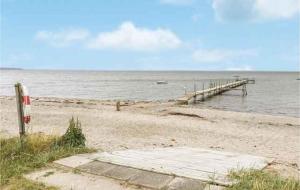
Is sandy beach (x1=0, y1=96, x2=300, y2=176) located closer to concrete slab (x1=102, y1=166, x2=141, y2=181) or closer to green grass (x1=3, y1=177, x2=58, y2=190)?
concrete slab (x1=102, y1=166, x2=141, y2=181)

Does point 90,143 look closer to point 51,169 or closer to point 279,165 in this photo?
point 51,169

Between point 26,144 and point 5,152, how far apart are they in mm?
472

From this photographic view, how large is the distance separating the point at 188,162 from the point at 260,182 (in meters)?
1.85

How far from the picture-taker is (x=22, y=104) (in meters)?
8.53

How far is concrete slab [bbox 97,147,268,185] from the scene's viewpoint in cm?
665

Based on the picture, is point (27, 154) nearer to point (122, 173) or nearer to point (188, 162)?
point (122, 173)

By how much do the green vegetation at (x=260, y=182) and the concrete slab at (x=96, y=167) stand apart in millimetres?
2348

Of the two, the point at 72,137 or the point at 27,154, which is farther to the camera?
the point at 72,137

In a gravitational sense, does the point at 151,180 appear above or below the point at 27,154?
below

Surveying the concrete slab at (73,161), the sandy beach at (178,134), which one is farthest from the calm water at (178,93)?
the concrete slab at (73,161)

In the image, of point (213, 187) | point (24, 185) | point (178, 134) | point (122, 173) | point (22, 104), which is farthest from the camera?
point (178, 134)

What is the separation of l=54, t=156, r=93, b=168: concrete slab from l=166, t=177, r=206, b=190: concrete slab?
6.95 feet

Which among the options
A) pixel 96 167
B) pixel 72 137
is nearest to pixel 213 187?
pixel 96 167

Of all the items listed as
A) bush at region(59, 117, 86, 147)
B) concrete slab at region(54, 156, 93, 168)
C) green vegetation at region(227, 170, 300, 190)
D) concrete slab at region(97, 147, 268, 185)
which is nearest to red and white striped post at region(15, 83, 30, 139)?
bush at region(59, 117, 86, 147)
